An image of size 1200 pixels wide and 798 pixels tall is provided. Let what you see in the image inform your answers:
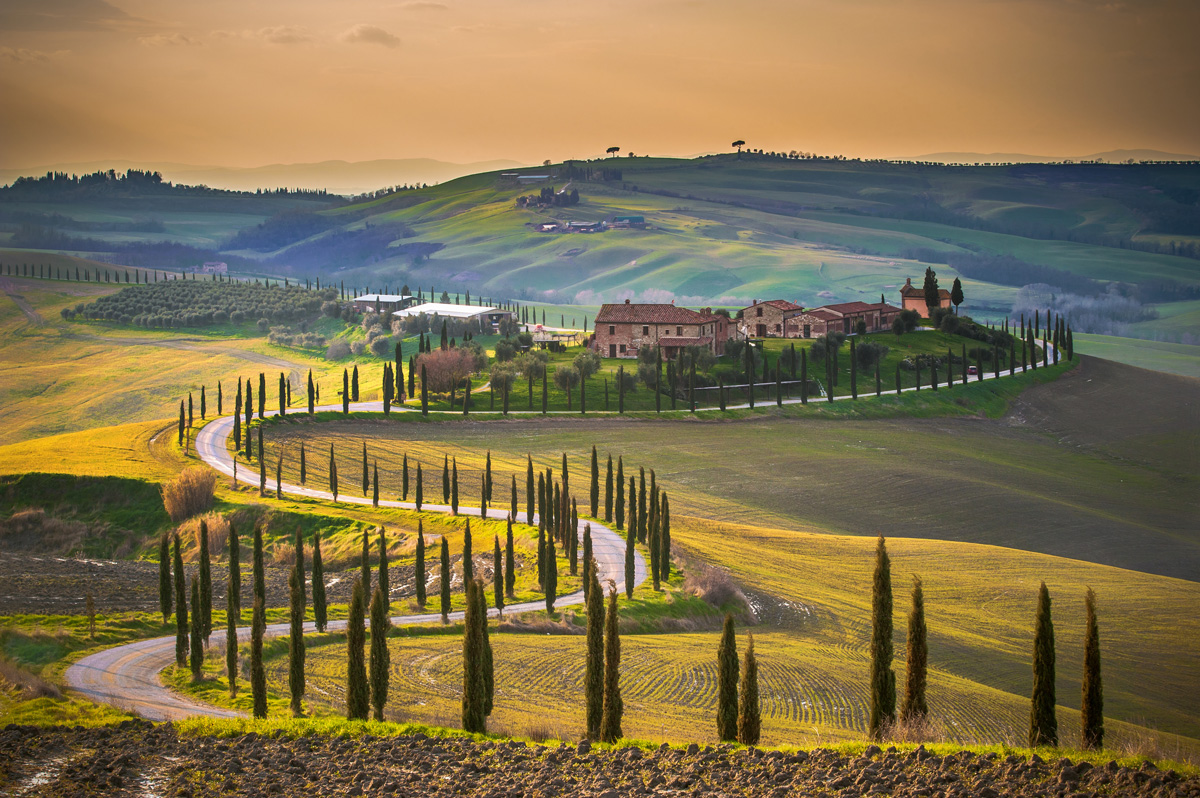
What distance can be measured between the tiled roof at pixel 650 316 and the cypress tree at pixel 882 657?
8955 cm

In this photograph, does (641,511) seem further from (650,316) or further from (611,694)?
(650,316)

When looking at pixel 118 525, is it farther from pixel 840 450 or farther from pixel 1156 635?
pixel 1156 635

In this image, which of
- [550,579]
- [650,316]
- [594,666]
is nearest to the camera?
[594,666]

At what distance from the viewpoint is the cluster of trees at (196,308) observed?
183 metres


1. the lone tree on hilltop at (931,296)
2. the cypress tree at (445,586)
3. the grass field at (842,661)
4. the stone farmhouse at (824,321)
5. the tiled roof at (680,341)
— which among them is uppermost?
the lone tree on hilltop at (931,296)

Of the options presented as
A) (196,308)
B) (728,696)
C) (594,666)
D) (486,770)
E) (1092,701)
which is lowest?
(486,770)

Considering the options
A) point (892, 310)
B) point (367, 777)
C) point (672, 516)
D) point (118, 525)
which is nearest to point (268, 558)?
point (118, 525)

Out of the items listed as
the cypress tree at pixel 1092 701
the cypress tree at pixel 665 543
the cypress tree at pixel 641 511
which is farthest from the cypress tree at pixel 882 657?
the cypress tree at pixel 641 511

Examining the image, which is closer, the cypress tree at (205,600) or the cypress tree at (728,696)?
the cypress tree at (728,696)

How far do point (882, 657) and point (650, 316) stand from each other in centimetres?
9308

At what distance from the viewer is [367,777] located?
89.4 feet

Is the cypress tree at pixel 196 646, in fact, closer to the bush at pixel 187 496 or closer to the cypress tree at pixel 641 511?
the cypress tree at pixel 641 511

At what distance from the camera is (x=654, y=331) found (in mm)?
121125

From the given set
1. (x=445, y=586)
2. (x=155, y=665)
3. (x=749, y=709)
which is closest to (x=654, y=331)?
(x=445, y=586)
